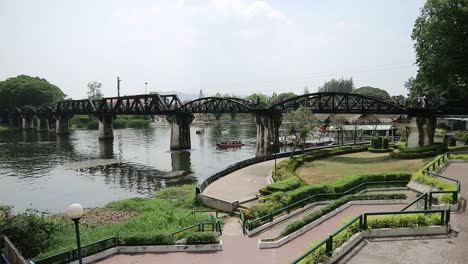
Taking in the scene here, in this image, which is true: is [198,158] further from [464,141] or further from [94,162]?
[464,141]

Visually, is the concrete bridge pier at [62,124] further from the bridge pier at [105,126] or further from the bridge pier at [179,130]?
the bridge pier at [179,130]

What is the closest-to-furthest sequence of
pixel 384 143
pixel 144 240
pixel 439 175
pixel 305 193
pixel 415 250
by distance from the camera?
pixel 415 250 < pixel 144 240 < pixel 439 175 < pixel 305 193 < pixel 384 143

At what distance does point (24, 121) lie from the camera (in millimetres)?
164125

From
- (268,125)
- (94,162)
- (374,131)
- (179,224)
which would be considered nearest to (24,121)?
(94,162)

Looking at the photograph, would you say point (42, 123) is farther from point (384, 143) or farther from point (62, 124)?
point (384, 143)

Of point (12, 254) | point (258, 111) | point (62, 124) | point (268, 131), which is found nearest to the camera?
point (12, 254)

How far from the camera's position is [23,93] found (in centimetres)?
17175

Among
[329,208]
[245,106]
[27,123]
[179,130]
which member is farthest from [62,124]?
[329,208]

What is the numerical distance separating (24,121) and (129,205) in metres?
150

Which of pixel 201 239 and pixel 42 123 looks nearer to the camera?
pixel 201 239

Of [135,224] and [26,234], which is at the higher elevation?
[26,234]

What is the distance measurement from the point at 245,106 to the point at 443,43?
3900cm

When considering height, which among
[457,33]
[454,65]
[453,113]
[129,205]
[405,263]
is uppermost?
[457,33]

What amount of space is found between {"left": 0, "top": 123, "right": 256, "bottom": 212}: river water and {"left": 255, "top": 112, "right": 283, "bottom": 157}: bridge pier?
21.3ft
